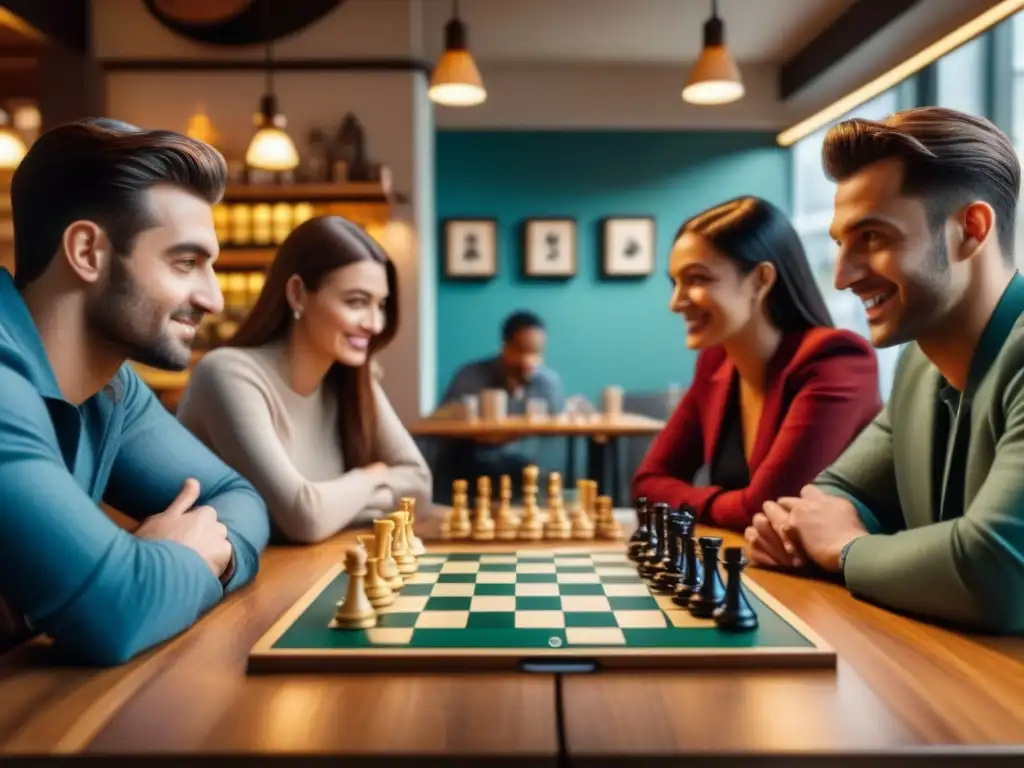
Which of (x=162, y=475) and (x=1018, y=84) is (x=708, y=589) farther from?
(x=1018, y=84)

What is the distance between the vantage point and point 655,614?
1.22 metres

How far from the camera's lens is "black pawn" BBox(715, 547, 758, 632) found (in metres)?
1.13

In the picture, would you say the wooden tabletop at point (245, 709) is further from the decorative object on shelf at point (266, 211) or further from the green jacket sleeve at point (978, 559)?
the decorative object on shelf at point (266, 211)

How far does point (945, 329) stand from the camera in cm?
134

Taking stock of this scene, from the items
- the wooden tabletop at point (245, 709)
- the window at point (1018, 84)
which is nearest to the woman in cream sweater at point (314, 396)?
the wooden tabletop at point (245, 709)

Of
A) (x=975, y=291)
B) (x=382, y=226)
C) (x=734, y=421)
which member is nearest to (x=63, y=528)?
(x=975, y=291)

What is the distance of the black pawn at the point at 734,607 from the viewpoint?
3.71 ft

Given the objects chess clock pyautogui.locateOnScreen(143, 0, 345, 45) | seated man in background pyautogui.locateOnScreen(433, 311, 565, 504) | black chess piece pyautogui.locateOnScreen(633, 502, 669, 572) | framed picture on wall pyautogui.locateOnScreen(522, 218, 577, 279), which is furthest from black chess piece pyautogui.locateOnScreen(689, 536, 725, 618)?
framed picture on wall pyautogui.locateOnScreen(522, 218, 577, 279)

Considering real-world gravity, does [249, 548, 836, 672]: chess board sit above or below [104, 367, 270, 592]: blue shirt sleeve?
below

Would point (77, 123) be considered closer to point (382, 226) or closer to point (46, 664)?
point (46, 664)

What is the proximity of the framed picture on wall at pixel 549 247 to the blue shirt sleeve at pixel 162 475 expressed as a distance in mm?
5813

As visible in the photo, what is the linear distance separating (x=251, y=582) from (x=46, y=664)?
1.33 ft

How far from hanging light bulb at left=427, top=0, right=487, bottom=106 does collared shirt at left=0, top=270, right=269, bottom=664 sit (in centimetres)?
307

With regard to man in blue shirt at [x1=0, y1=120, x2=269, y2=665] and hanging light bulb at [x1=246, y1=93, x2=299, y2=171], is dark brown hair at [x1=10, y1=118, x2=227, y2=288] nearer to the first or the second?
man in blue shirt at [x1=0, y1=120, x2=269, y2=665]
